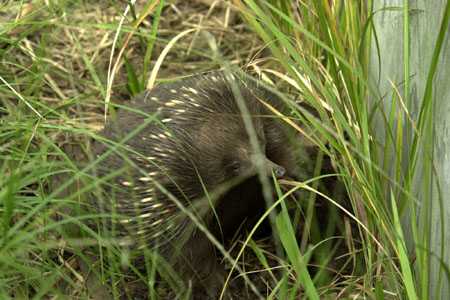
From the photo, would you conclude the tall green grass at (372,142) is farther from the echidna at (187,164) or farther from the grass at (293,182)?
the echidna at (187,164)

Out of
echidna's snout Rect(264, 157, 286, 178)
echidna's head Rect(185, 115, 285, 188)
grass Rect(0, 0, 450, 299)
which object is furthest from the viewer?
echidna's head Rect(185, 115, 285, 188)

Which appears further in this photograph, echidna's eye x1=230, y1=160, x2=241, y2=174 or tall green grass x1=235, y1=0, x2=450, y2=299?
echidna's eye x1=230, y1=160, x2=241, y2=174

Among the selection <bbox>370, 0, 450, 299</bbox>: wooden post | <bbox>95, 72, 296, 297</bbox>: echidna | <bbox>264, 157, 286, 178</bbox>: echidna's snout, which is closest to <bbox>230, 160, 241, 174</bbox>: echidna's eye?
<bbox>95, 72, 296, 297</bbox>: echidna

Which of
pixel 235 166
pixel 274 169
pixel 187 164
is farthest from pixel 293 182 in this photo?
pixel 187 164

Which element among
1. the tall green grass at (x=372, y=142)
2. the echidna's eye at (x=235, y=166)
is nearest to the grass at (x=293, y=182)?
the tall green grass at (x=372, y=142)

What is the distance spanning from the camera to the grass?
4.33 ft

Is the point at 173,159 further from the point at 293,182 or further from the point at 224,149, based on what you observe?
the point at 293,182

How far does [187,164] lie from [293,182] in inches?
11.6

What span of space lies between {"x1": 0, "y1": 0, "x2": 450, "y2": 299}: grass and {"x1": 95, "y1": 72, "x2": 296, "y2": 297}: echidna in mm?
63

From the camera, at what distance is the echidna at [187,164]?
1741mm

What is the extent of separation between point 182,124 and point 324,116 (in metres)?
0.40

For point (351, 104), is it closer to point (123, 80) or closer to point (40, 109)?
point (40, 109)

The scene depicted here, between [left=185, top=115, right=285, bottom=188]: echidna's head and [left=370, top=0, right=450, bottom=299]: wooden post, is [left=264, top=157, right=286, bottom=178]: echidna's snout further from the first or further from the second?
[left=370, top=0, right=450, bottom=299]: wooden post

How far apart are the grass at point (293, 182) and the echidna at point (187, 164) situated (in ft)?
0.21
